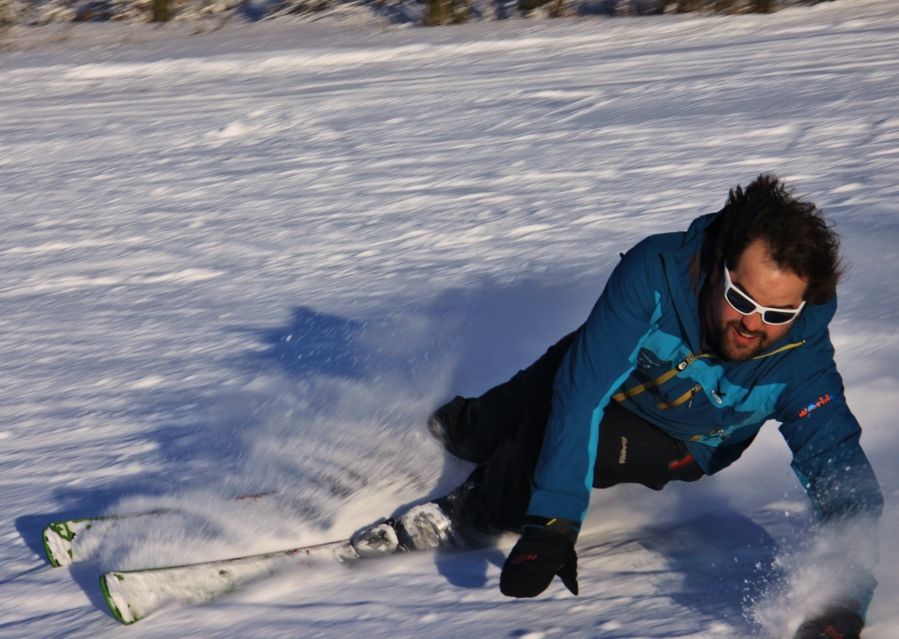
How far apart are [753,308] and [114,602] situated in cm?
166

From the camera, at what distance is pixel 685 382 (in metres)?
2.67

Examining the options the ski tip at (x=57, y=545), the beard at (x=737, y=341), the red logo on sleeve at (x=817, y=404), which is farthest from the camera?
the ski tip at (x=57, y=545)

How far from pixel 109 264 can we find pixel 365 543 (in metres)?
3.50

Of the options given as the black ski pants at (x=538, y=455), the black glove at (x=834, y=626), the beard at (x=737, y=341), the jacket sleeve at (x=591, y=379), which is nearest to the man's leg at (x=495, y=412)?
the black ski pants at (x=538, y=455)

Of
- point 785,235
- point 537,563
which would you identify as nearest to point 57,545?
point 537,563

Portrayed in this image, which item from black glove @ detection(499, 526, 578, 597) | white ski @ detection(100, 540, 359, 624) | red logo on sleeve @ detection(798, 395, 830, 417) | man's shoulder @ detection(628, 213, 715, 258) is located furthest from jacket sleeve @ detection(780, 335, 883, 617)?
white ski @ detection(100, 540, 359, 624)

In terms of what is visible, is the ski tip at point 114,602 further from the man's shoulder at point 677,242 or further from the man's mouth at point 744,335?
the man's mouth at point 744,335

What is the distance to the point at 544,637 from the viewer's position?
8.61 feet

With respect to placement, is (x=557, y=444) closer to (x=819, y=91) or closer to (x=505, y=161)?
(x=505, y=161)

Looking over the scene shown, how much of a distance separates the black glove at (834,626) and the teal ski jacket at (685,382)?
223 mm

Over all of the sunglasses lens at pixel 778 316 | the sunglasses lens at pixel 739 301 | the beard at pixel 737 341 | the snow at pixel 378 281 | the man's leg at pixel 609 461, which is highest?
the sunglasses lens at pixel 739 301

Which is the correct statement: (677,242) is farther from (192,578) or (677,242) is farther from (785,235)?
(192,578)

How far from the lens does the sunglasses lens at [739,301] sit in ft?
7.76

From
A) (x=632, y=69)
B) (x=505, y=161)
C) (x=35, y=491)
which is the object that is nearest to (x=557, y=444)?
(x=35, y=491)
